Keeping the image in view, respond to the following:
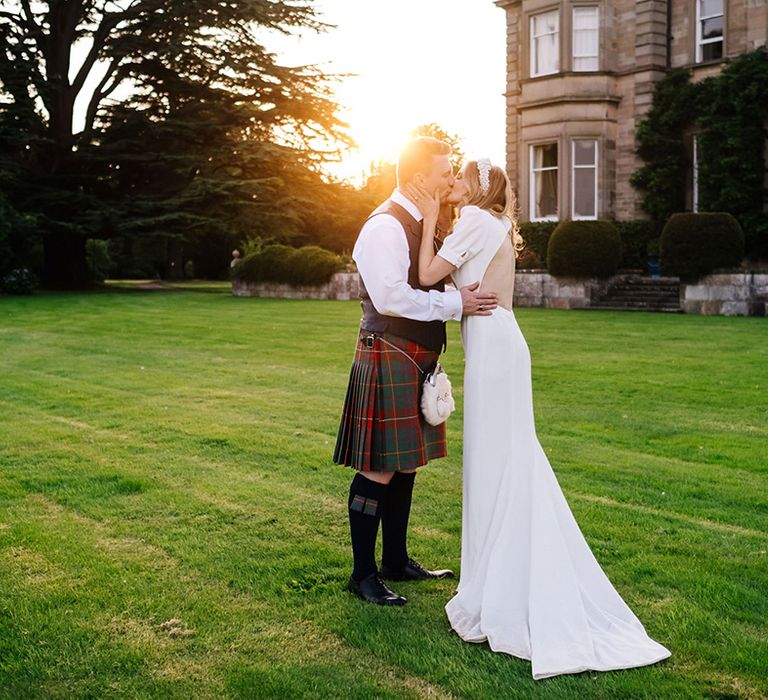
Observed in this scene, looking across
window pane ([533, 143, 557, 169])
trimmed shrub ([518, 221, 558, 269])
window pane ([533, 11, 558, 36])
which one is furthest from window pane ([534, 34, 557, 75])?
trimmed shrub ([518, 221, 558, 269])

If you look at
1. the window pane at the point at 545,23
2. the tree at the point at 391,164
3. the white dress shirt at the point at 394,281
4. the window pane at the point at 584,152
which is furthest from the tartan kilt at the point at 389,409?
the tree at the point at 391,164

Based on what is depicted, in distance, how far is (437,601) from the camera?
4.08m

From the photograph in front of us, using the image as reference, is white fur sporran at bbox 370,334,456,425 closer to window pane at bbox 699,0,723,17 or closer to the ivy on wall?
the ivy on wall

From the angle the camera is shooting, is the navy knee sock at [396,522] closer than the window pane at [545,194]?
Yes

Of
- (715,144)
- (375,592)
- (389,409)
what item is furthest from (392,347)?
(715,144)

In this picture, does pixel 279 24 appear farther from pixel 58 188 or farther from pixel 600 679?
pixel 600 679

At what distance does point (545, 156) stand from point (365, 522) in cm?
2499

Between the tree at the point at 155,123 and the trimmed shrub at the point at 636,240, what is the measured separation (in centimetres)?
1075

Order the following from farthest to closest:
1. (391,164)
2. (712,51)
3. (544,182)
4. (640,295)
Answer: (391,164) < (544,182) < (712,51) < (640,295)

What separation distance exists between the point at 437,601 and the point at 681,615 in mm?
1028

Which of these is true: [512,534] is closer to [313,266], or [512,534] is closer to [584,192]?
[313,266]

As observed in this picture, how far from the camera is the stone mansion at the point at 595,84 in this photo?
2588 centimetres

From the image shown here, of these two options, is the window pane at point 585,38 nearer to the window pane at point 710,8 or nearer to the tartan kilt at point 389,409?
the window pane at point 710,8

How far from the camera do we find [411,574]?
4.38 metres
